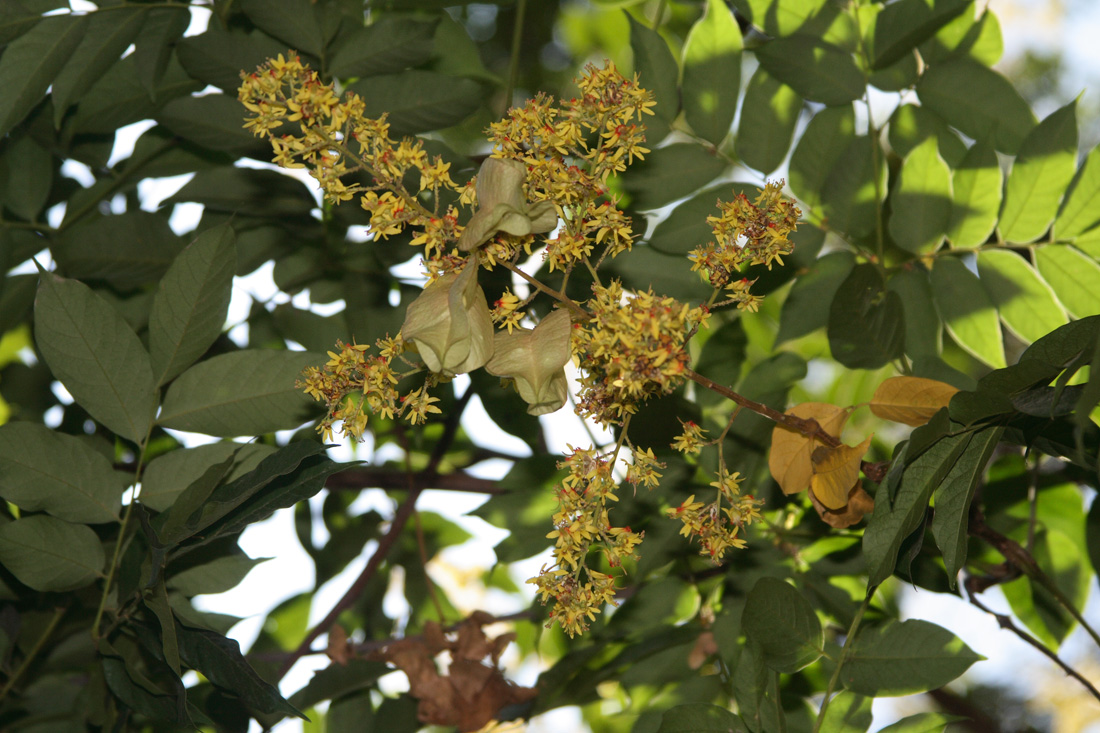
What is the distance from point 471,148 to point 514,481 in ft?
2.13

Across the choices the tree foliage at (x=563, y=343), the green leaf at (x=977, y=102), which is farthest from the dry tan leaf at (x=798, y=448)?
the green leaf at (x=977, y=102)

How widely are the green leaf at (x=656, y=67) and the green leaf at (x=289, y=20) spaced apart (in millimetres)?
359

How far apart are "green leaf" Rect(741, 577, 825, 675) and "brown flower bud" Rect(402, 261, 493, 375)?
0.36 metres

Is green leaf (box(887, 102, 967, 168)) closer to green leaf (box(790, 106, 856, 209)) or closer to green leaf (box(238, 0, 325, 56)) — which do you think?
green leaf (box(790, 106, 856, 209))

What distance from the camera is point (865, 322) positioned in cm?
88

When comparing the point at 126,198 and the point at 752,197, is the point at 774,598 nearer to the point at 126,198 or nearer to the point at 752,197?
the point at 752,197

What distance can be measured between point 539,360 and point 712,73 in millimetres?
554

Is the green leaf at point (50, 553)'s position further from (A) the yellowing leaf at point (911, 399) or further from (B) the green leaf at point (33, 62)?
(A) the yellowing leaf at point (911, 399)

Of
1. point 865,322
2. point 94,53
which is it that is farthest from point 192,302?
point 865,322

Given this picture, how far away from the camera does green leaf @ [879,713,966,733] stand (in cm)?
74

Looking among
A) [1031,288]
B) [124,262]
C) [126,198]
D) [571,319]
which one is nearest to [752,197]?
[1031,288]

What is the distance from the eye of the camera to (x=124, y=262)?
1046 millimetres

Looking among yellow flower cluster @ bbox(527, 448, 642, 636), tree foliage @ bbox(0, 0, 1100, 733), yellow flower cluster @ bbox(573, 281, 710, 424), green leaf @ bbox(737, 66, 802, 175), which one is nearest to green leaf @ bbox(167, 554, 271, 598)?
tree foliage @ bbox(0, 0, 1100, 733)

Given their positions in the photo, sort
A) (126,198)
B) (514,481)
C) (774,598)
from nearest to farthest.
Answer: (774,598) → (514,481) → (126,198)
